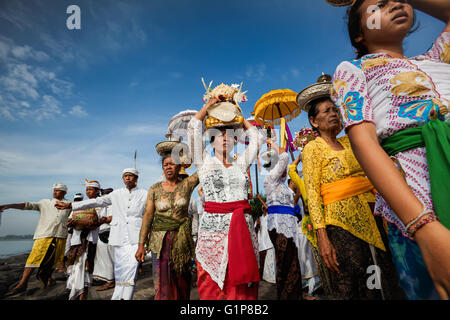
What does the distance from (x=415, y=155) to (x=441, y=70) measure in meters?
0.53

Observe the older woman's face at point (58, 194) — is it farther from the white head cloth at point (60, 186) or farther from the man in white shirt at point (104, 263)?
the man in white shirt at point (104, 263)

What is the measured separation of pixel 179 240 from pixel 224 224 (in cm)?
150

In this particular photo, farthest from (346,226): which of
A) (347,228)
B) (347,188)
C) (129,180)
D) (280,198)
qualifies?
(129,180)

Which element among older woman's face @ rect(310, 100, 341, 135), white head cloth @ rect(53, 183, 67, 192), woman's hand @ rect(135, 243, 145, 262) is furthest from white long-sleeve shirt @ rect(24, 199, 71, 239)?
older woman's face @ rect(310, 100, 341, 135)

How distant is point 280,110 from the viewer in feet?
17.3

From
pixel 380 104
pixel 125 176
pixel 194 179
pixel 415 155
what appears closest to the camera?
pixel 415 155

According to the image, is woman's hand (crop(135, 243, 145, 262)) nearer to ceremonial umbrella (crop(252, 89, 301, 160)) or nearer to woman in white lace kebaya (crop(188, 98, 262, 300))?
woman in white lace kebaya (crop(188, 98, 262, 300))

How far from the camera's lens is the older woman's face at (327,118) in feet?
7.74

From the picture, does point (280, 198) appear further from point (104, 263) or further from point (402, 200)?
point (104, 263)

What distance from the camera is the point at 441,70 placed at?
1162mm

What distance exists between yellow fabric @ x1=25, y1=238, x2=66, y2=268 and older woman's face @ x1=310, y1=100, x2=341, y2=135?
318 inches

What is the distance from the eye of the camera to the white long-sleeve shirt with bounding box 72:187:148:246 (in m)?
4.80
